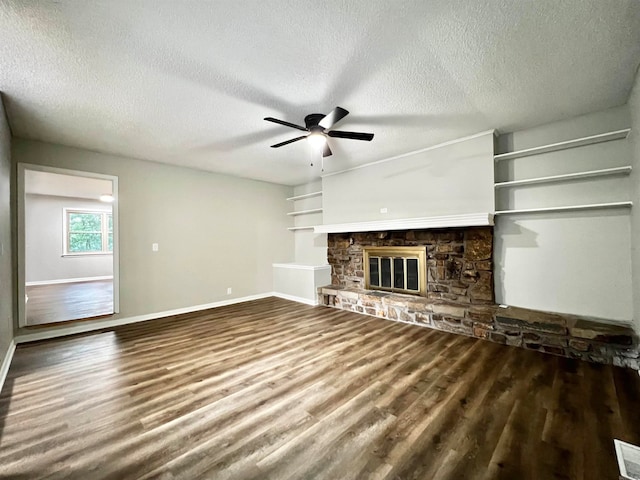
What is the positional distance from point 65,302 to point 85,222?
4238 millimetres

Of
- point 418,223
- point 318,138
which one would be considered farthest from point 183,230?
point 418,223

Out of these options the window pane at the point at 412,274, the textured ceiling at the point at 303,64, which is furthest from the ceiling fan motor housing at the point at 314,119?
the window pane at the point at 412,274

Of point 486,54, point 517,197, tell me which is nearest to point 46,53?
point 486,54

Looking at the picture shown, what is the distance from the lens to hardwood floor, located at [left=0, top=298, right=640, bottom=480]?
57.1 inches

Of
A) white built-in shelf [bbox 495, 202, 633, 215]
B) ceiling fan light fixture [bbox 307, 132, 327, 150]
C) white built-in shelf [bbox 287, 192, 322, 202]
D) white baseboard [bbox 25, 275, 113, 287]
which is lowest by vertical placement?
white baseboard [bbox 25, 275, 113, 287]

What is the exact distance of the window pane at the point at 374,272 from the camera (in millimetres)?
4789

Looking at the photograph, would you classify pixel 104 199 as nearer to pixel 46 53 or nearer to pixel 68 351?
pixel 68 351

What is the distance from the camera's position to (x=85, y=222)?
8.24 metres

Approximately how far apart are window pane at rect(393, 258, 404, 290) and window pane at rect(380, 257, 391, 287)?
10cm

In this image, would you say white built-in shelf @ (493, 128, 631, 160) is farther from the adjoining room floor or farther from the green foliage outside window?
the green foliage outside window

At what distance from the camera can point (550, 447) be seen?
1.56m

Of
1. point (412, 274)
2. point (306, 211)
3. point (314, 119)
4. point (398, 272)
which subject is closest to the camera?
point (314, 119)

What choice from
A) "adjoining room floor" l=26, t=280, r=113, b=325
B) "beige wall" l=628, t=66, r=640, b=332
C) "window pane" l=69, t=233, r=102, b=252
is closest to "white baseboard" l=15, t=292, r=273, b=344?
"adjoining room floor" l=26, t=280, r=113, b=325

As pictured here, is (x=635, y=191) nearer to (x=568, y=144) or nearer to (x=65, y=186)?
(x=568, y=144)
